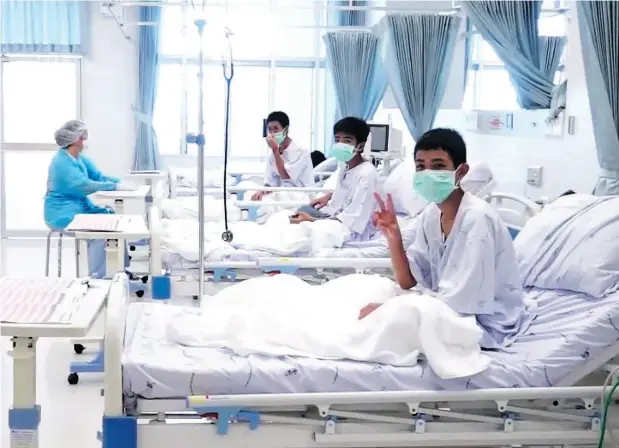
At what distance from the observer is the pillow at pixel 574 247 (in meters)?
2.61

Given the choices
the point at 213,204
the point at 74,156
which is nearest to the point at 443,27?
the point at 213,204

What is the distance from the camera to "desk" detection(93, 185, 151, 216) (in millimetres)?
4652

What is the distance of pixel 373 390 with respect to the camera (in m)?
2.23

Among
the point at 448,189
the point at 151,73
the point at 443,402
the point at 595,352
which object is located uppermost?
the point at 151,73

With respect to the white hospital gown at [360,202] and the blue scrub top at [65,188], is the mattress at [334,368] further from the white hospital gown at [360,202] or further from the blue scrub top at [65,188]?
the blue scrub top at [65,188]

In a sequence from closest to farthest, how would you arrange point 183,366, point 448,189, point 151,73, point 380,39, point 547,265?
point 183,366 < point 448,189 < point 547,265 < point 380,39 < point 151,73

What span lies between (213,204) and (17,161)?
4.11 metres

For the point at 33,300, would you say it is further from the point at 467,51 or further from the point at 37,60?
the point at 37,60

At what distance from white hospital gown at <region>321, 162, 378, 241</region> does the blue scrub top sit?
1592mm

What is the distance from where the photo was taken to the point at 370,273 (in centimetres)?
389

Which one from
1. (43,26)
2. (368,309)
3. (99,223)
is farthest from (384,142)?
(43,26)

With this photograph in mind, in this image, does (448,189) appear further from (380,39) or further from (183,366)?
(380,39)

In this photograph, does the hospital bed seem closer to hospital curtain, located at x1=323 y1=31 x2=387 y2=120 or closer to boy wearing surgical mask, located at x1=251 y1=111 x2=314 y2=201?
boy wearing surgical mask, located at x1=251 y1=111 x2=314 y2=201

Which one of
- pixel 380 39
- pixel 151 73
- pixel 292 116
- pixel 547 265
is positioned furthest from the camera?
pixel 292 116
